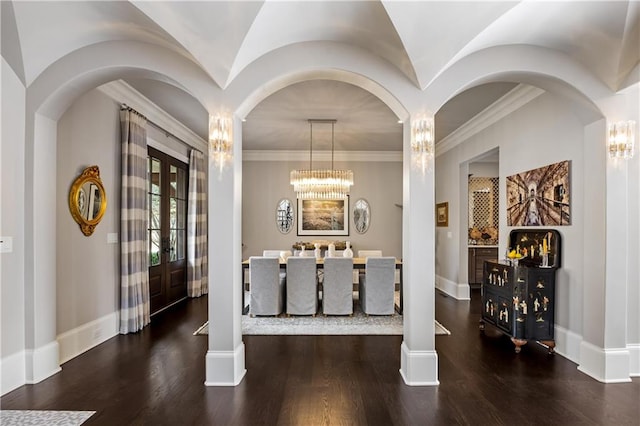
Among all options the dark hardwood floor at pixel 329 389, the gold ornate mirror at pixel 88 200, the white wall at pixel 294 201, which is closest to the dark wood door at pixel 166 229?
the gold ornate mirror at pixel 88 200

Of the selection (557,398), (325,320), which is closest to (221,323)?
(325,320)

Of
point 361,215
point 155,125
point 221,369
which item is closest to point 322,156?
point 361,215

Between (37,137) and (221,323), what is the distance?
221 centimetres

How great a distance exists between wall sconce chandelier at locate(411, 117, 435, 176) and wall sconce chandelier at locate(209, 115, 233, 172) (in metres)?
1.58

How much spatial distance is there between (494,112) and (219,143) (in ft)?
12.5

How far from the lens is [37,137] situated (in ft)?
9.46

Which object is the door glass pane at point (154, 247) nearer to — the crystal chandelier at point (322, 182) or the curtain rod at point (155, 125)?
the curtain rod at point (155, 125)

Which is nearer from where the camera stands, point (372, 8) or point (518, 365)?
point (372, 8)

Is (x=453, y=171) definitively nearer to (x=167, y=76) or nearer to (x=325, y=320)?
(x=325, y=320)

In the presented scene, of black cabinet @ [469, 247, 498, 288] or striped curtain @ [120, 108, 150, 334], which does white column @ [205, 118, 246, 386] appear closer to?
striped curtain @ [120, 108, 150, 334]

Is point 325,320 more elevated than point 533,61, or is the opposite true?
point 533,61

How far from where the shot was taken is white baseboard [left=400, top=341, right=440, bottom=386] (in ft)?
9.22

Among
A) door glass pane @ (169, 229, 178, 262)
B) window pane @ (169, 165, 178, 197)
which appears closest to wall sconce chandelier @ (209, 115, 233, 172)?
window pane @ (169, 165, 178, 197)

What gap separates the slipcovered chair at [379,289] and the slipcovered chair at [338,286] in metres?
0.24
